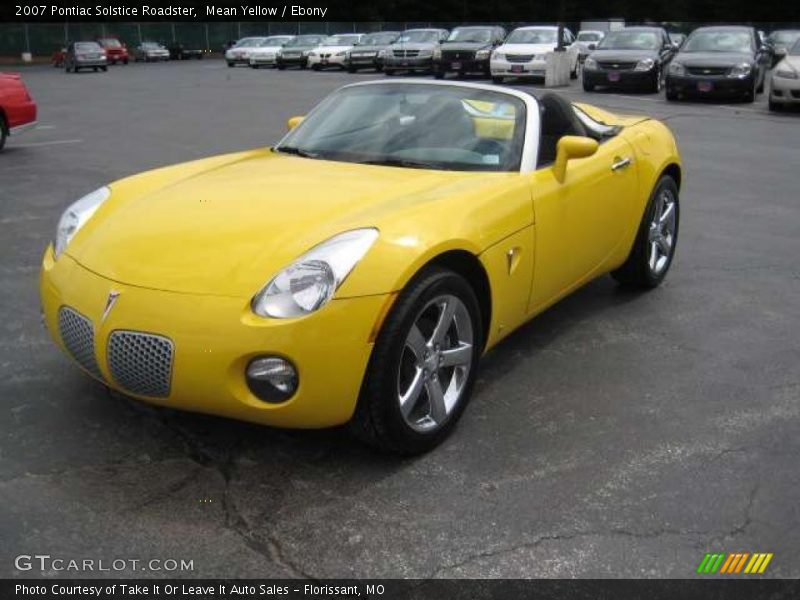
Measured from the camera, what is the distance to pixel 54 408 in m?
3.66

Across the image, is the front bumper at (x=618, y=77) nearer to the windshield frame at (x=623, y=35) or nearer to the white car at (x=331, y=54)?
the windshield frame at (x=623, y=35)

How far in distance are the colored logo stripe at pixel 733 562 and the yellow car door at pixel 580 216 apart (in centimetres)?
156

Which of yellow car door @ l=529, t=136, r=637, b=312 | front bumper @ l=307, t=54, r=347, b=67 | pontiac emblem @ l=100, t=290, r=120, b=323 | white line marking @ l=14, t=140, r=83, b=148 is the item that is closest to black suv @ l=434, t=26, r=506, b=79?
front bumper @ l=307, t=54, r=347, b=67

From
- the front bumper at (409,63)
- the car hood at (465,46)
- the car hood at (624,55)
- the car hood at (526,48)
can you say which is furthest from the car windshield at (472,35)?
the car hood at (624,55)

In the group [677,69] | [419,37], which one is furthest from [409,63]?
[677,69]

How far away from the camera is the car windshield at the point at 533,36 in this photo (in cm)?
2306

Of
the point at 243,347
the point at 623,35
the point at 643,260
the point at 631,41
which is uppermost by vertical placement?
the point at 623,35

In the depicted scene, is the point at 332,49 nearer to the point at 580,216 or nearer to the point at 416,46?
the point at 416,46

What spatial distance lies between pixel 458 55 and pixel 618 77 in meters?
6.50

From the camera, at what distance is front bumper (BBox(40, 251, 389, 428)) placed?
2.89 metres

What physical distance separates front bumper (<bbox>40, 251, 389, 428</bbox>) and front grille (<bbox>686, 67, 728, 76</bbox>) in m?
16.4

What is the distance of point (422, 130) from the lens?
4.27 metres

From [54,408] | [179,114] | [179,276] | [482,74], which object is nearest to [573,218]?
[179,276]

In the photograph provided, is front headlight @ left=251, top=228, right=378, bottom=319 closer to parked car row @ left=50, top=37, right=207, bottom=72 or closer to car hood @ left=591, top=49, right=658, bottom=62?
car hood @ left=591, top=49, right=658, bottom=62
